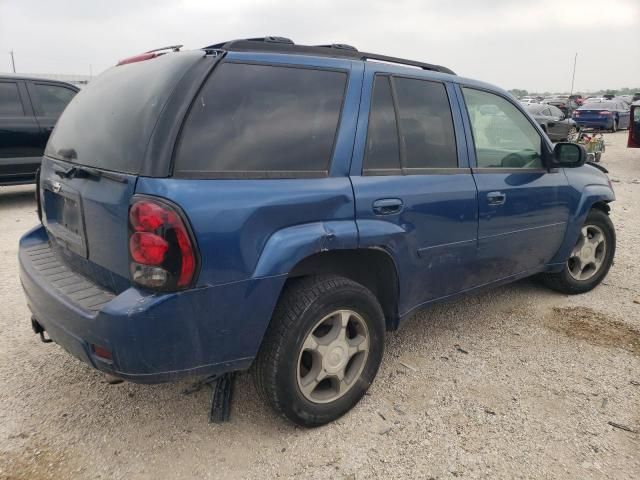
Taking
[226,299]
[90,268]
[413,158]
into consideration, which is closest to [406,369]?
[413,158]

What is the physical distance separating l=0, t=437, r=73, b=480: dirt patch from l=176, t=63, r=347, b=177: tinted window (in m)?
1.47

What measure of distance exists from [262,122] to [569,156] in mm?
2562

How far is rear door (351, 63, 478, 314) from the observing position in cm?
258

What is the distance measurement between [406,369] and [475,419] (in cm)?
58

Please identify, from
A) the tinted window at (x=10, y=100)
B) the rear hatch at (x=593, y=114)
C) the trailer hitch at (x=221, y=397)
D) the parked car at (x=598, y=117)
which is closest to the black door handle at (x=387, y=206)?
the trailer hitch at (x=221, y=397)

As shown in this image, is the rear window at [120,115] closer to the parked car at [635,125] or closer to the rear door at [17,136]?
the rear door at [17,136]

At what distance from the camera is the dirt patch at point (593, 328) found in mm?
3504

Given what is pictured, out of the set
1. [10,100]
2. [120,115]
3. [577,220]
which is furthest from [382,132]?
[10,100]

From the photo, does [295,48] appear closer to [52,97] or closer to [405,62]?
→ [405,62]

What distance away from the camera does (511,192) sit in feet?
11.0

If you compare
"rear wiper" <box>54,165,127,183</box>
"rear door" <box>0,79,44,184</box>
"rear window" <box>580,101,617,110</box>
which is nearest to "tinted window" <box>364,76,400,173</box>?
"rear wiper" <box>54,165,127,183</box>

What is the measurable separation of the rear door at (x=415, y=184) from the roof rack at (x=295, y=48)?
111 mm

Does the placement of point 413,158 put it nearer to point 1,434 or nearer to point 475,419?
point 475,419

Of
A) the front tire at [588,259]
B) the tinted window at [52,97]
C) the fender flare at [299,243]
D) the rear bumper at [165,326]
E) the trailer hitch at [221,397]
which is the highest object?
the tinted window at [52,97]
